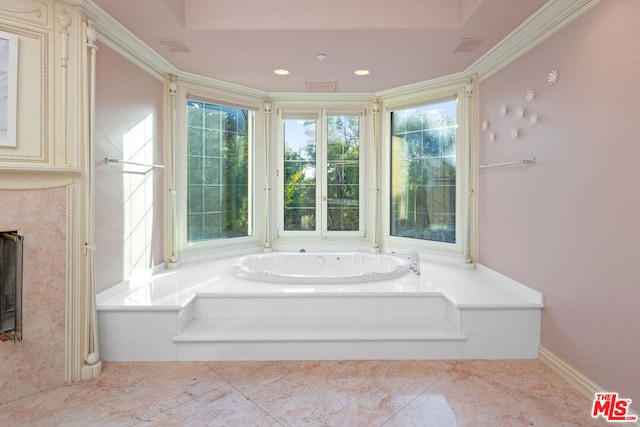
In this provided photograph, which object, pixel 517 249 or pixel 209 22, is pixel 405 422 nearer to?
pixel 517 249

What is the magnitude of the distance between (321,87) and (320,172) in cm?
91

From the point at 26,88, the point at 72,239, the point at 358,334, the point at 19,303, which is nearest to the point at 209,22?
the point at 26,88

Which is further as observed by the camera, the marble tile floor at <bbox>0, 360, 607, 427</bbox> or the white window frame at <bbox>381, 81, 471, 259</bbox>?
the white window frame at <bbox>381, 81, 471, 259</bbox>

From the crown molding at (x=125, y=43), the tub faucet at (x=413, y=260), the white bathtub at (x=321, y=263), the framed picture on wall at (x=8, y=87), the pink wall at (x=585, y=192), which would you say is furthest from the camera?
the white bathtub at (x=321, y=263)

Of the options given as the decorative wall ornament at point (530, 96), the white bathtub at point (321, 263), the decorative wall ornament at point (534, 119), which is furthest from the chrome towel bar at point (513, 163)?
the white bathtub at point (321, 263)

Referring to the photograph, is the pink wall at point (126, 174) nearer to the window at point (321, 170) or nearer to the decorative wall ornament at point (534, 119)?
the window at point (321, 170)

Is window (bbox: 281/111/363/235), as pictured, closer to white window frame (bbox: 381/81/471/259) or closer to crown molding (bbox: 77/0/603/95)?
white window frame (bbox: 381/81/471/259)

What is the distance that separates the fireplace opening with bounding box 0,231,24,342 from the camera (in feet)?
5.98

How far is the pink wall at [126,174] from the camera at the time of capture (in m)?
2.30


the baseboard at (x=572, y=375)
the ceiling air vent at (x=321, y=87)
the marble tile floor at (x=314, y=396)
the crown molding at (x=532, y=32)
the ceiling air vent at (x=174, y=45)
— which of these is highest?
the ceiling air vent at (x=321, y=87)

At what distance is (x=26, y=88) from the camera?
1868 mm

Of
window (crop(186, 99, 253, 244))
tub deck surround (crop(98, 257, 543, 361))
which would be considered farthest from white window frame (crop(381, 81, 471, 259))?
window (crop(186, 99, 253, 244))

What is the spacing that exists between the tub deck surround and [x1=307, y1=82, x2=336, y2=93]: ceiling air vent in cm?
196

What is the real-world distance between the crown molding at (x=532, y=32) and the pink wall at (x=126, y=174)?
2736 millimetres
